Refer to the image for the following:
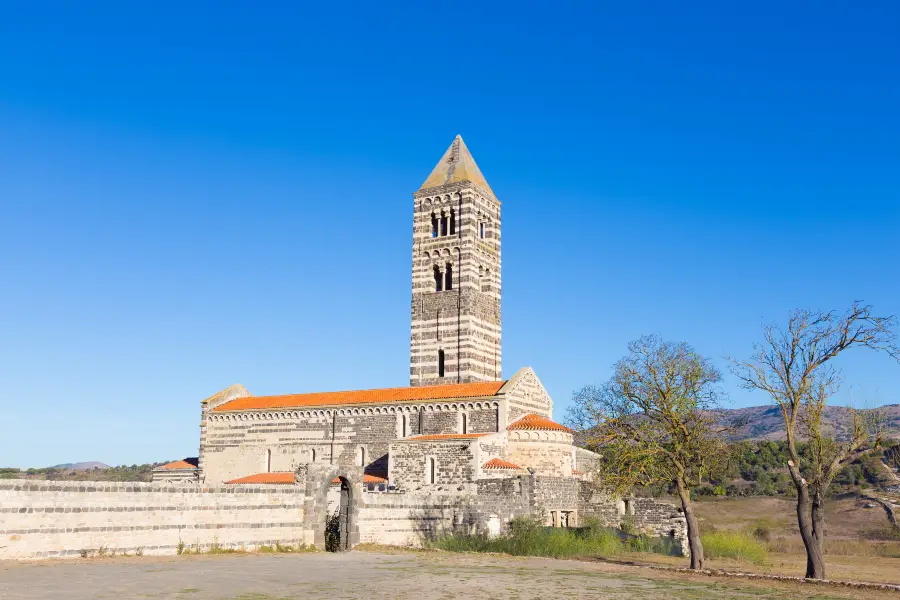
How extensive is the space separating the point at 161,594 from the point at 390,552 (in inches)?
557

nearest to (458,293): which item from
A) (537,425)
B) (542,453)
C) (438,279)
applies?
(438,279)

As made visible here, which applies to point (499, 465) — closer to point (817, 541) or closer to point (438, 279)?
point (817, 541)

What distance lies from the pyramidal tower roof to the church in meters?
0.13

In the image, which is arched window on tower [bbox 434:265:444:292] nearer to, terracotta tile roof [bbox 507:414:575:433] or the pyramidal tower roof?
the pyramidal tower roof

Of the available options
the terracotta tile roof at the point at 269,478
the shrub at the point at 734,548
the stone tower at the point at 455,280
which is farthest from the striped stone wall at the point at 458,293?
the shrub at the point at 734,548

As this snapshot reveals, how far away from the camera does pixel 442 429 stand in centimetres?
4772

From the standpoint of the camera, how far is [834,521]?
166 feet

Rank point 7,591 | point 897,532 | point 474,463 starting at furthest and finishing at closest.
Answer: point 897,532
point 474,463
point 7,591

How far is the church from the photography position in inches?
1495

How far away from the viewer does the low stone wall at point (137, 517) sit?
20844 mm

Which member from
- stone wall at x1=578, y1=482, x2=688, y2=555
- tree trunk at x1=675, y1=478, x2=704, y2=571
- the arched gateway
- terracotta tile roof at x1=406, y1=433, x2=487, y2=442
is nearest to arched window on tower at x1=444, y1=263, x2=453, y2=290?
terracotta tile roof at x1=406, y1=433, x2=487, y2=442

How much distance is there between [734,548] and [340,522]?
15.6 m

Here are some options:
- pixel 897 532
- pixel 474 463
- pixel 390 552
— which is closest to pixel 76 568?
pixel 390 552

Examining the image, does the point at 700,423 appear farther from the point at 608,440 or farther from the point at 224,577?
the point at 224,577
